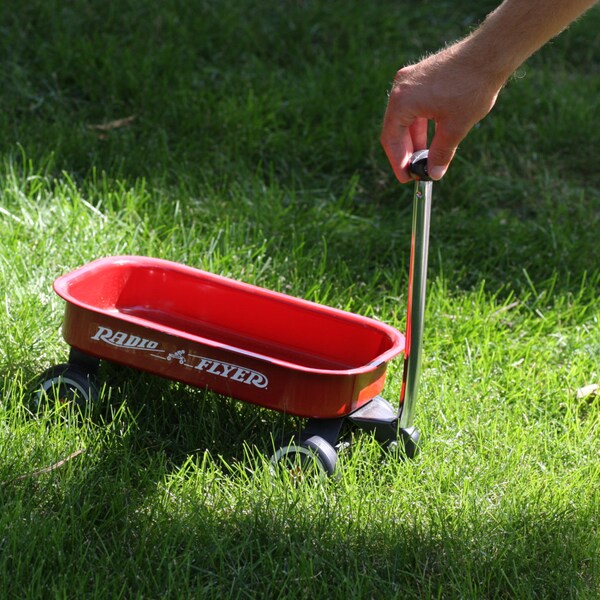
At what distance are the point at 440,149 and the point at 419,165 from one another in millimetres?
94

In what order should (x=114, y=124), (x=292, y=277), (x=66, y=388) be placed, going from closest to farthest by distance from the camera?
1. (x=66, y=388)
2. (x=292, y=277)
3. (x=114, y=124)

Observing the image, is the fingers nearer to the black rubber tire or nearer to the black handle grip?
the black handle grip

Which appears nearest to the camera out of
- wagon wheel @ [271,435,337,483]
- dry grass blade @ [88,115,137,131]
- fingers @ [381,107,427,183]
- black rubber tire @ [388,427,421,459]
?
fingers @ [381,107,427,183]

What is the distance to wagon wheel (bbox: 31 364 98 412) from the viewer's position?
271 cm

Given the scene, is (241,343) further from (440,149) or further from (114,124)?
(114,124)

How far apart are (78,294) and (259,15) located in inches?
113

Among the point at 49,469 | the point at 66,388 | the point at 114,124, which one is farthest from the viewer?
the point at 114,124

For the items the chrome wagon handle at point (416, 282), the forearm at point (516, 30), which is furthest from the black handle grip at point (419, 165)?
the forearm at point (516, 30)

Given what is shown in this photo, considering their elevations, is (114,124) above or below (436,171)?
below

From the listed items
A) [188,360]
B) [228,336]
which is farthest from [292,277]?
[188,360]

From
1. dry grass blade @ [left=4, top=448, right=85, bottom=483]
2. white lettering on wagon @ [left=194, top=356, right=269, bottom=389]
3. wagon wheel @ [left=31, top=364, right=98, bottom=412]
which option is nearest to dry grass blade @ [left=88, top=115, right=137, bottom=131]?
wagon wheel @ [left=31, top=364, right=98, bottom=412]

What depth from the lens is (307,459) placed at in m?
2.51

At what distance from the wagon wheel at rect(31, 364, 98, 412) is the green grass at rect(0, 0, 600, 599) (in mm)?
65

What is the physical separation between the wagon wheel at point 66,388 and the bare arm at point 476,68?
114 centimetres
